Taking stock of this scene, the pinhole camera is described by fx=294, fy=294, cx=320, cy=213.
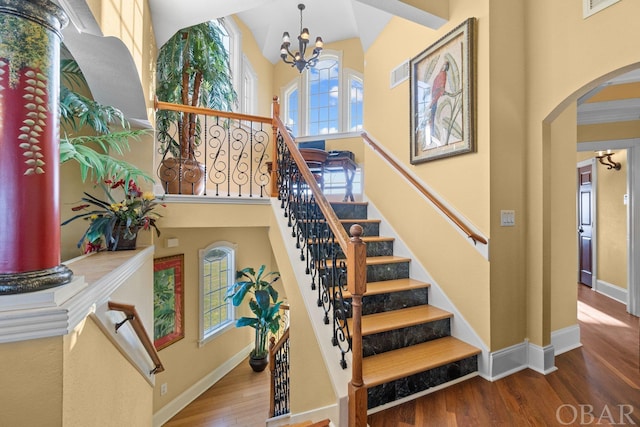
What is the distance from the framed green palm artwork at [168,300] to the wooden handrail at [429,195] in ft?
9.98

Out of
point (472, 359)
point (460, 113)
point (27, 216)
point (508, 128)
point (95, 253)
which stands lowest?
point (472, 359)

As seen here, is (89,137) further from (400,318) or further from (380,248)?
(380,248)

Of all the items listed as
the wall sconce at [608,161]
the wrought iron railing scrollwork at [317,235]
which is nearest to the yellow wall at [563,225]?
the wrought iron railing scrollwork at [317,235]

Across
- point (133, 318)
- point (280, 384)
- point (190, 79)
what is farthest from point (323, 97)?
point (133, 318)

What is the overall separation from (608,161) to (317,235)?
17.6ft

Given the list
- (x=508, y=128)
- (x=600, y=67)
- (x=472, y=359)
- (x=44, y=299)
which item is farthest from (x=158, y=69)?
(x=472, y=359)

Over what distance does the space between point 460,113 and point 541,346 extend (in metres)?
1.96

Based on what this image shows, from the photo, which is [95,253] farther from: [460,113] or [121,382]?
[460,113]

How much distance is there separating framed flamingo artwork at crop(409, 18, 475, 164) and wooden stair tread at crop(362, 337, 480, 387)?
61.5 inches

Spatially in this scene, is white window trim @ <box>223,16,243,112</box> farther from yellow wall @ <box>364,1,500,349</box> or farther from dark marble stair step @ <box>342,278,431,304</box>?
dark marble stair step @ <box>342,278,431,304</box>

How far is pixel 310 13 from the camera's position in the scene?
5.49 m

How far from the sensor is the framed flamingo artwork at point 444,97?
2.38m

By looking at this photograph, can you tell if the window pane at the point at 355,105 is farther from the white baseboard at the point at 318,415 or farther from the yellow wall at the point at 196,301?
the white baseboard at the point at 318,415

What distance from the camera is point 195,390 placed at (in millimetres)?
4129
